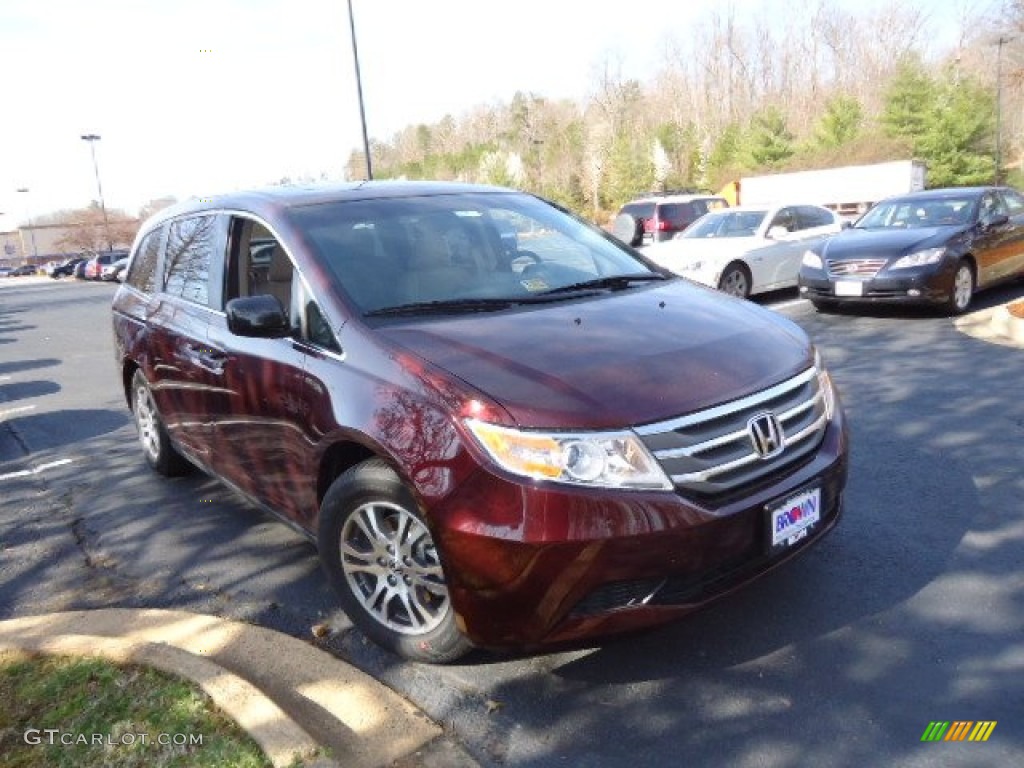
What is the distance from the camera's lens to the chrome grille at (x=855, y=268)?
30.9ft

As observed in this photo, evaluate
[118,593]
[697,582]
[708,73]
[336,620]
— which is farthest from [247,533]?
[708,73]

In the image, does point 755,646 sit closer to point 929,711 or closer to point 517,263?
point 929,711

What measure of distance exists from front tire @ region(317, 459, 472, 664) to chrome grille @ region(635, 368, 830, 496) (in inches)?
33.2

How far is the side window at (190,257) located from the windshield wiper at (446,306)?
1.43m

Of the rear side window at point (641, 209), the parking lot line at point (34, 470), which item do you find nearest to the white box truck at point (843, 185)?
the rear side window at point (641, 209)

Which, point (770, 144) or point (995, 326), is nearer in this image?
point (995, 326)

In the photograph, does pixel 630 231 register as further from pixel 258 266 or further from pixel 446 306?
pixel 258 266

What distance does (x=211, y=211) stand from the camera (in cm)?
449

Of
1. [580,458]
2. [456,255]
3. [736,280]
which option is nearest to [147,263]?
[456,255]

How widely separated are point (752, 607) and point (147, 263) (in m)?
4.24

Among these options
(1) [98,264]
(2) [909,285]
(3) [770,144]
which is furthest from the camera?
(1) [98,264]

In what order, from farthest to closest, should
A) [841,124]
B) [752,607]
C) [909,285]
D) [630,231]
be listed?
[841,124], [909,285], [630,231], [752,607]

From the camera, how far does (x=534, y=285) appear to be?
3.75 meters

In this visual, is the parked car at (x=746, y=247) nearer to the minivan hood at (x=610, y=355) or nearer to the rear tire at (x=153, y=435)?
the rear tire at (x=153, y=435)
